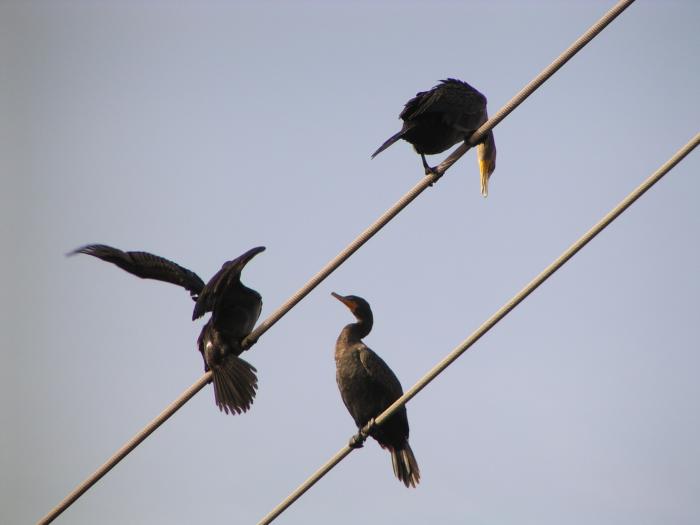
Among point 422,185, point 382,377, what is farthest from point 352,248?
point 382,377

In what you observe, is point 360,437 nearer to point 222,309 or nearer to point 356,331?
point 356,331

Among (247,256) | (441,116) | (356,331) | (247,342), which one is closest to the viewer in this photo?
(247,256)

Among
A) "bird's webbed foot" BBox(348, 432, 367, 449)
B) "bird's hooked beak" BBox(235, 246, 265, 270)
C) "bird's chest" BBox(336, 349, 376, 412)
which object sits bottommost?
"bird's webbed foot" BBox(348, 432, 367, 449)

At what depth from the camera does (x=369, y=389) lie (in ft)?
31.3

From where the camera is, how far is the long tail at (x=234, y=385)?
8.06 metres

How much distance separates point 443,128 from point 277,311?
8.95 feet

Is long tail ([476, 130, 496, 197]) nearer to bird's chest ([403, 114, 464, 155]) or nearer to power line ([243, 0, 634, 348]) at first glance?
bird's chest ([403, 114, 464, 155])

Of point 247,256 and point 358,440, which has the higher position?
point 247,256

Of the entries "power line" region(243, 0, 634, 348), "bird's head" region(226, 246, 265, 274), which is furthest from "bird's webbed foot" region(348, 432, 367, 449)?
"power line" region(243, 0, 634, 348)

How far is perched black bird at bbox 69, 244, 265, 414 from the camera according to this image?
798cm

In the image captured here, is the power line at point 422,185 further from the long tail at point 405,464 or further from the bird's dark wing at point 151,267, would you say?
the long tail at point 405,464

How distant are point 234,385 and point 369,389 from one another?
1.72 meters

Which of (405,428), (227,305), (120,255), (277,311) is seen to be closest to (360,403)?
(405,428)

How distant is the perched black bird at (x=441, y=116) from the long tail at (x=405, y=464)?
2.39m
